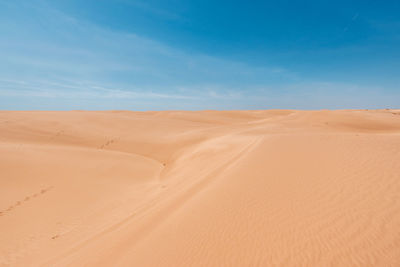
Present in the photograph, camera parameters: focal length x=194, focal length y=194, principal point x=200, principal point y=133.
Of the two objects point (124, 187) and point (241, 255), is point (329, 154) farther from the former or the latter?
point (124, 187)

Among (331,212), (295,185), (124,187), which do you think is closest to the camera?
(331,212)

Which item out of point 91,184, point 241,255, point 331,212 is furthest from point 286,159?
point 91,184

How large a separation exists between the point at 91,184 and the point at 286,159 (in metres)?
7.16

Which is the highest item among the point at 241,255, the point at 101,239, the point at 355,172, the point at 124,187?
the point at 355,172

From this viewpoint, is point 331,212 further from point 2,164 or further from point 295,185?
point 2,164

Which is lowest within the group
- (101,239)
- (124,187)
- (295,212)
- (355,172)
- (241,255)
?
(124,187)

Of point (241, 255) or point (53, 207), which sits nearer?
point (241, 255)

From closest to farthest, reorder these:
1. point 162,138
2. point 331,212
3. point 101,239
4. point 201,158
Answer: point 331,212 < point 101,239 < point 201,158 < point 162,138

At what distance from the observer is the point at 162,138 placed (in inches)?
633

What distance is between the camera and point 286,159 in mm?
5980

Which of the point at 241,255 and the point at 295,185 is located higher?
the point at 295,185

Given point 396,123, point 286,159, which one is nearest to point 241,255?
point 286,159

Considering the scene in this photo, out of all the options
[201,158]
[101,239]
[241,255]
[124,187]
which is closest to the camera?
[241,255]

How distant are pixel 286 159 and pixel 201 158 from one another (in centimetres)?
424
